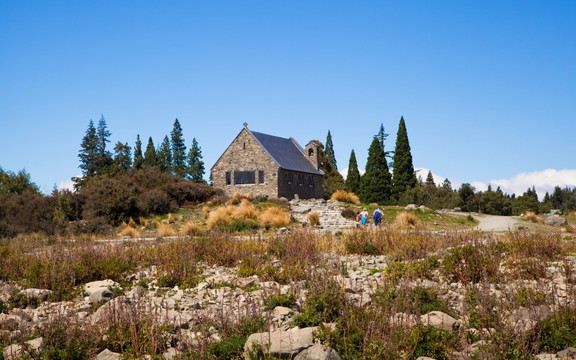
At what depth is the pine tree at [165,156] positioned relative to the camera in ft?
196

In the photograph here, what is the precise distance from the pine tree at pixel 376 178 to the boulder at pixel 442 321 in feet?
143

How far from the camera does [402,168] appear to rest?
2000 inches

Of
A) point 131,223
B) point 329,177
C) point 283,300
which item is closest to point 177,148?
point 329,177

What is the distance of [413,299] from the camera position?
733 cm

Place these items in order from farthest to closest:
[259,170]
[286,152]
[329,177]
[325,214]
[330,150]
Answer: [330,150], [329,177], [286,152], [259,170], [325,214]

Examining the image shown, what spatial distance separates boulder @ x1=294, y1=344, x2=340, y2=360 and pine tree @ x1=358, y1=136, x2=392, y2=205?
45.7m

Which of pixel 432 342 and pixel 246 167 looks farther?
pixel 246 167

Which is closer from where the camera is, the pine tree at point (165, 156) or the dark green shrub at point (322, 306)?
the dark green shrub at point (322, 306)

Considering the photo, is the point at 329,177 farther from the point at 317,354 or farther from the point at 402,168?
the point at 317,354

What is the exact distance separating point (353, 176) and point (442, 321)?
55.8 metres

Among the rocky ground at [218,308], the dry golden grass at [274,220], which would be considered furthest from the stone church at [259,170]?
the rocky ground at [218,308]

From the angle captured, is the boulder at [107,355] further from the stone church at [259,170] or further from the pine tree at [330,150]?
the pine tree at [330,150]

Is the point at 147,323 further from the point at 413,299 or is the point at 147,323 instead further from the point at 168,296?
the point at 413,299

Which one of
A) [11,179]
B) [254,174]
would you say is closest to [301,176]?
[254,174]
